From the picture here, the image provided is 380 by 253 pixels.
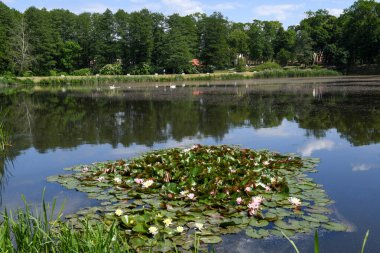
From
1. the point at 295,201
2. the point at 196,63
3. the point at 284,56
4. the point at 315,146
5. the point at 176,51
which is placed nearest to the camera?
the point at 295,201

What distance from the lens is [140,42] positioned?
60406 mm

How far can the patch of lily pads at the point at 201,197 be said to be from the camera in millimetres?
4648

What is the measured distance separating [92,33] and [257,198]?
61942 mm

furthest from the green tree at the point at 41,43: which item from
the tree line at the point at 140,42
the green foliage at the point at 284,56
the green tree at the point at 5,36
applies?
the green foliage at the point at 284,56

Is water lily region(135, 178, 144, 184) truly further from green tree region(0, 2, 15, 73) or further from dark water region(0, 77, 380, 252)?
green tree region(0, 2, 15, 73)

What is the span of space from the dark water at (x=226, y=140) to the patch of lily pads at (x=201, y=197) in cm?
29

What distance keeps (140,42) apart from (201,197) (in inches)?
2245

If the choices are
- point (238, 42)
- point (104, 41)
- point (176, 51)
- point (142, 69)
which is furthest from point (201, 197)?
point (238, 42)

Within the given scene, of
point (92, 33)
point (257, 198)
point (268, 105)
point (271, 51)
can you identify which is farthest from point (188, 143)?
point (271, 51)

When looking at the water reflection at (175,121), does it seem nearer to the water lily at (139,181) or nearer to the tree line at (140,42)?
the water lily at (139,181)

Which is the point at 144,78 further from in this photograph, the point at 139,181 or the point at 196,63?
the point at 139,181

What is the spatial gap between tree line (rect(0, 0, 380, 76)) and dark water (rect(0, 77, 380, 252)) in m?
38.6

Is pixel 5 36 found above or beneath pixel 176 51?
above

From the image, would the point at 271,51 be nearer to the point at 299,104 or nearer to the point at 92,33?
the point at 92,33
